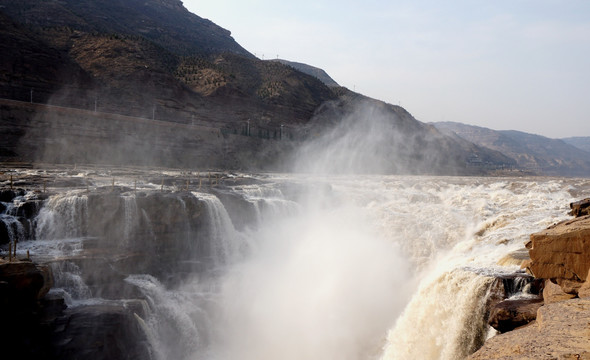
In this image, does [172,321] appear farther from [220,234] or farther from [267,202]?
[267,202]

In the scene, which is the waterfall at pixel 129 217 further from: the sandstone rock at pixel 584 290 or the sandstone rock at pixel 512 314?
the sandstone rock at pixel 584 290

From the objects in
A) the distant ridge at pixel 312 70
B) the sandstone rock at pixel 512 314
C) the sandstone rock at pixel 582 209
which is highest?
the distant ridge at pixel 312 70

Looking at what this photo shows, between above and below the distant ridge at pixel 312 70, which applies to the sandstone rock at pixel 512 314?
below

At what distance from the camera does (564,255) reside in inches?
283

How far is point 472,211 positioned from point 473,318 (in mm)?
10822

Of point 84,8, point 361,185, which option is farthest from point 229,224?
point 84,8

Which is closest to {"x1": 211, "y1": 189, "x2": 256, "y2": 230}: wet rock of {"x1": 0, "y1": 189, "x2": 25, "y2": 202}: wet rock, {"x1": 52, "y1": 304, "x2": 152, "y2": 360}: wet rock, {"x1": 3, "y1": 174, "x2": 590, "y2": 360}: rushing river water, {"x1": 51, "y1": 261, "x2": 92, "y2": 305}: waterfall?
{"x1": 3, "y1": 174, "x2": 590, "y2": 360}: rushing river water

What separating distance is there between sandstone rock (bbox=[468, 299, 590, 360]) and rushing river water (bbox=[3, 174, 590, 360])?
8.33 ft

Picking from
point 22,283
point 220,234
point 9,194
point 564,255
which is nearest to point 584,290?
point 564,255

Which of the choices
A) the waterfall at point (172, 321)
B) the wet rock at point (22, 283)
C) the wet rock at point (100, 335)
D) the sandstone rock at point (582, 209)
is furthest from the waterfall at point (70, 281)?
the sandstone rock at point (582, 209)

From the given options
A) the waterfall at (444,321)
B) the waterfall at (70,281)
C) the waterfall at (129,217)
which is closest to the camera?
the waterfall at (444,321)

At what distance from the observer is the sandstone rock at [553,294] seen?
6688 millimetres

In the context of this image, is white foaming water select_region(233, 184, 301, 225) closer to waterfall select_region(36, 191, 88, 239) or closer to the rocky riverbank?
waterfall select_region(36, 191, 88, 239)

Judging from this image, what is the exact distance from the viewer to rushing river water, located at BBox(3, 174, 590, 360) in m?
9.88
